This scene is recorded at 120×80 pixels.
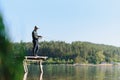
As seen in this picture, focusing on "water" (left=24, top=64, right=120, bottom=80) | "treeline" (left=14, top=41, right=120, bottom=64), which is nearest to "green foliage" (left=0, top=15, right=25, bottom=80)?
"water" (left=24, top=64, right=120, bottom=80)

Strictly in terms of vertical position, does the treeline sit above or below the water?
above

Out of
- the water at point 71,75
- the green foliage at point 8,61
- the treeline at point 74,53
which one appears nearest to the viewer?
the green foliage at point 8,61

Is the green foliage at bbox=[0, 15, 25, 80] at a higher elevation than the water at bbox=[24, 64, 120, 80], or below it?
higher

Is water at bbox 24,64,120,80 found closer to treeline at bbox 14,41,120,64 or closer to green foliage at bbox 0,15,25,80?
green foliage at bbox 0,15,25,80

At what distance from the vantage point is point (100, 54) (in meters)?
176

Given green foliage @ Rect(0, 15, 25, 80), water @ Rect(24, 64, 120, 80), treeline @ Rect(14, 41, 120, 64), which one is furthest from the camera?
treeline @ Rect(14, 41, 120, 64)

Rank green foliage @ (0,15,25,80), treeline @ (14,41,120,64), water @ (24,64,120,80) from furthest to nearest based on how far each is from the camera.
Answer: treeline @ (14,41,120,64)
water @ (24,64,120,80)
green foliage @ (0,15,25,80)

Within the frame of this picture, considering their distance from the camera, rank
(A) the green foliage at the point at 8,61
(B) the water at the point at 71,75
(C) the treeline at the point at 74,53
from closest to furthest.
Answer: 1. (A) the green foliage at the point at 8,61
2. (B) the water at the point at 71,75
3. (C) the treeline at the point at 74,53

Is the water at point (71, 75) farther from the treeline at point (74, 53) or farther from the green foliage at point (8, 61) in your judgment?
the treeline at point (74, 53)

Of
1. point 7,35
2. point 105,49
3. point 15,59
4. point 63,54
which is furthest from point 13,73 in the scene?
point 105,49

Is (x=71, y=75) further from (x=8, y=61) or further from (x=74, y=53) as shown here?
(x=74, y=53)

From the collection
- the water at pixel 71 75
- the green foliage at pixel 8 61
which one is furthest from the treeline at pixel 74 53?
the green foliage at pixel 8 61

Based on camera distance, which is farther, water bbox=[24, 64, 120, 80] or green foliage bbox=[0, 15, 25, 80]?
water bbox=[24, 64, 120, 80]

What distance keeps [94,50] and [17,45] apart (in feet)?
573
